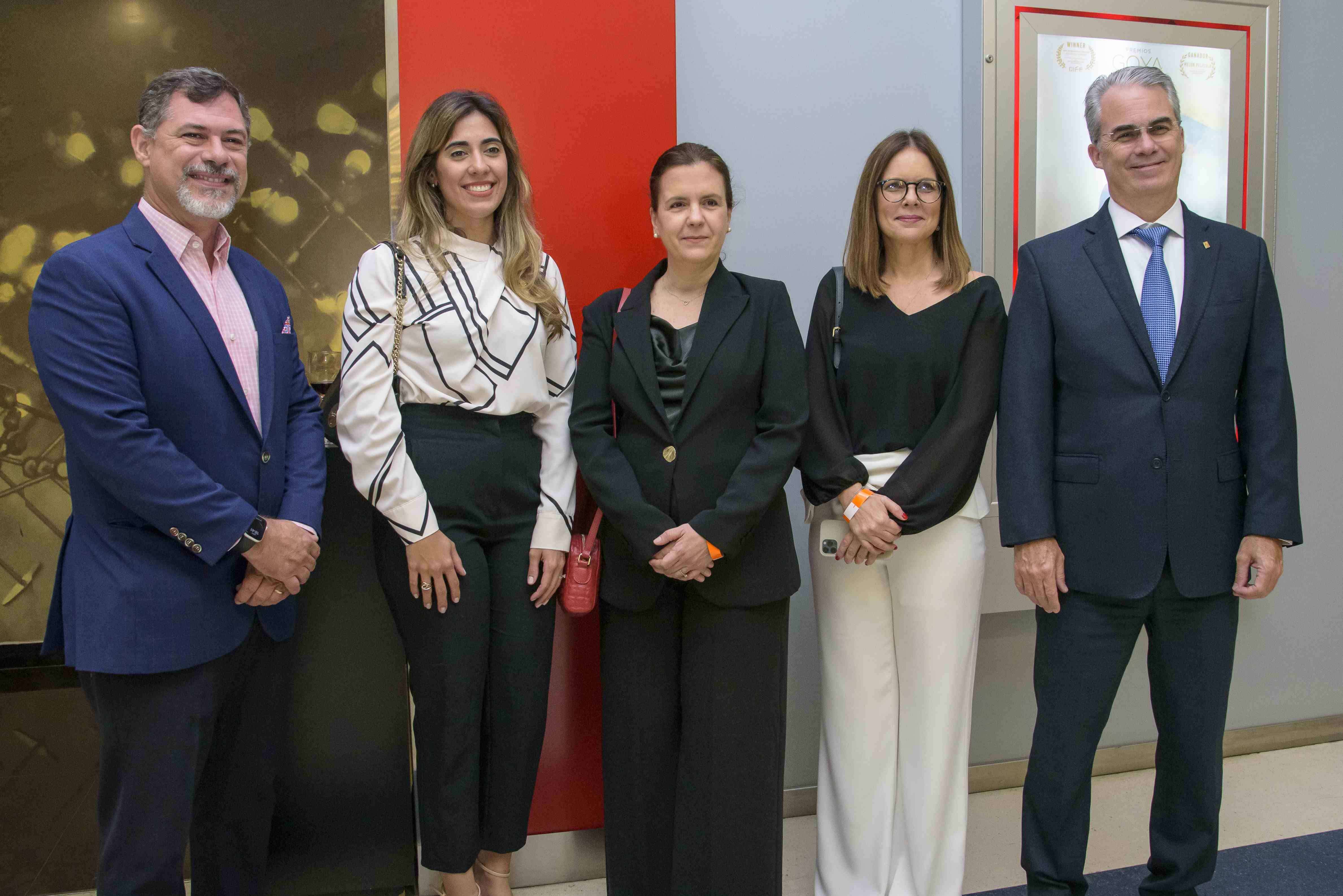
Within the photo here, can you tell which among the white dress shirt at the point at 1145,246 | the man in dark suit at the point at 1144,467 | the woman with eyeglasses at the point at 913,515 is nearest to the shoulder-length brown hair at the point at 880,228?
the woman with eyeglasses at the point at 913,515

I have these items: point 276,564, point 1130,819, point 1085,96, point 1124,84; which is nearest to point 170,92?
point 276,564

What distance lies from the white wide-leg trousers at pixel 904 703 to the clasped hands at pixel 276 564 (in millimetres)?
1231

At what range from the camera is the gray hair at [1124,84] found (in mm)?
2115

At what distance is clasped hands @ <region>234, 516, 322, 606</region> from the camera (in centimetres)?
182

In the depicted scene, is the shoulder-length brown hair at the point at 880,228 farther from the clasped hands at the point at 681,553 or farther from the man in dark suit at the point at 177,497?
the man in dark suit at the point at 177,497

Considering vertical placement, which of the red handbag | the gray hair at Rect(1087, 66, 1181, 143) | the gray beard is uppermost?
the gray hair at Rect(1087, 66, 1181, 143)

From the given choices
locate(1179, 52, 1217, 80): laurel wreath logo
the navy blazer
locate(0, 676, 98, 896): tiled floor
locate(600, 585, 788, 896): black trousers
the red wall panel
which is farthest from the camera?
locate(1179, 52, 1217, 80): laurel wreath logo

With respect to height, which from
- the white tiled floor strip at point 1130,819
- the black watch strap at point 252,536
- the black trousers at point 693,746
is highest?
the black watch strap at point 252,536

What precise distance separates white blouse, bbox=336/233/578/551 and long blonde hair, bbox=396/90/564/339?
0.09 feet

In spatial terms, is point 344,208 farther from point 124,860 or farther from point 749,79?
point 124,860

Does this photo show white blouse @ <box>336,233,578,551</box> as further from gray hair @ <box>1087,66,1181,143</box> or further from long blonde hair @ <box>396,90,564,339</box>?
gray hair @ <box>1087,66,1181,143</box>

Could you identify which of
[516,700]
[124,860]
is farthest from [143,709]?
[516,700]

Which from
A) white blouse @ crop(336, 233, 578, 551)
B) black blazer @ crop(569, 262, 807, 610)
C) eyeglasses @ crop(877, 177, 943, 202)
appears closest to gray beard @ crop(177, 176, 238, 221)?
white blouse @ crop(336, 233, 578, 551)

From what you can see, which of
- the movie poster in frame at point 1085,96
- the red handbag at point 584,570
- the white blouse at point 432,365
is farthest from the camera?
the movie poster in frame at point 1085,96
